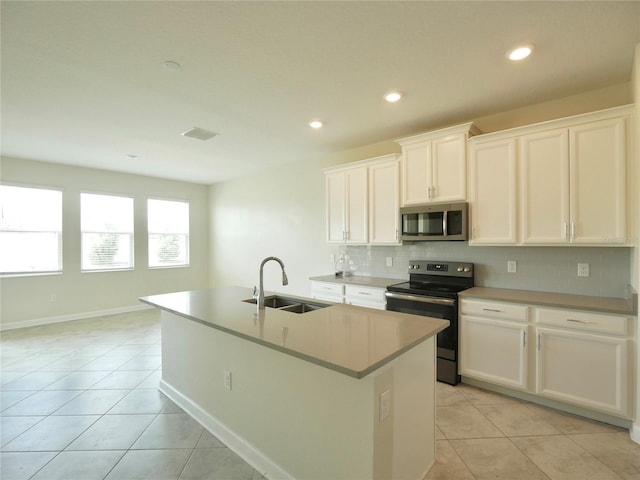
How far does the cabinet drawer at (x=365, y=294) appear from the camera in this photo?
135 inches

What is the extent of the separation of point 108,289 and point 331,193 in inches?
184

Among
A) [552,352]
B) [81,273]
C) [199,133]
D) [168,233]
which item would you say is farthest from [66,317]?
[552,352]

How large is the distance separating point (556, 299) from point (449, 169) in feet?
4.95

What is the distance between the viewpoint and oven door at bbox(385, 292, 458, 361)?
114 inches

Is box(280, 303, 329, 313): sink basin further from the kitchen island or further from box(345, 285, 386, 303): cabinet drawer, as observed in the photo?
box(345, 285, 386, 303): cabinet drawer

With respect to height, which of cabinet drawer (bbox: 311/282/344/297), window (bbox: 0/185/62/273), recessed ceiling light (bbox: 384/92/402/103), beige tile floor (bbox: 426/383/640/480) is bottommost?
beige tile floor (bbox: 426/383/640/480)

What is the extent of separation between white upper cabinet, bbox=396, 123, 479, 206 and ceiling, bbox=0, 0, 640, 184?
0.25m

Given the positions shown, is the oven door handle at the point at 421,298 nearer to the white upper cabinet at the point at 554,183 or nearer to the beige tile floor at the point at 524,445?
the white upper cabinet at the point at 554,183

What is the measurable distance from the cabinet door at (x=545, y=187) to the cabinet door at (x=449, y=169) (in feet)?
1.63

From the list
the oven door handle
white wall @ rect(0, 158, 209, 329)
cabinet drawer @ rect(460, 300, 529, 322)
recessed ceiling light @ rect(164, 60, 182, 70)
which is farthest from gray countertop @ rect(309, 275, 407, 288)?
white wall @ rect(0, 158, 209, 329)

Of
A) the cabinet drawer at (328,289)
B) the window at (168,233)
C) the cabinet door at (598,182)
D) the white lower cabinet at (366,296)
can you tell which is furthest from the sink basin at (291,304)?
the window at (168,233)

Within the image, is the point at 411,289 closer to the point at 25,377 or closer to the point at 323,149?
the point at 323,149

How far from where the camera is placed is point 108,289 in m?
5.75

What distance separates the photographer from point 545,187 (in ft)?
8.71
